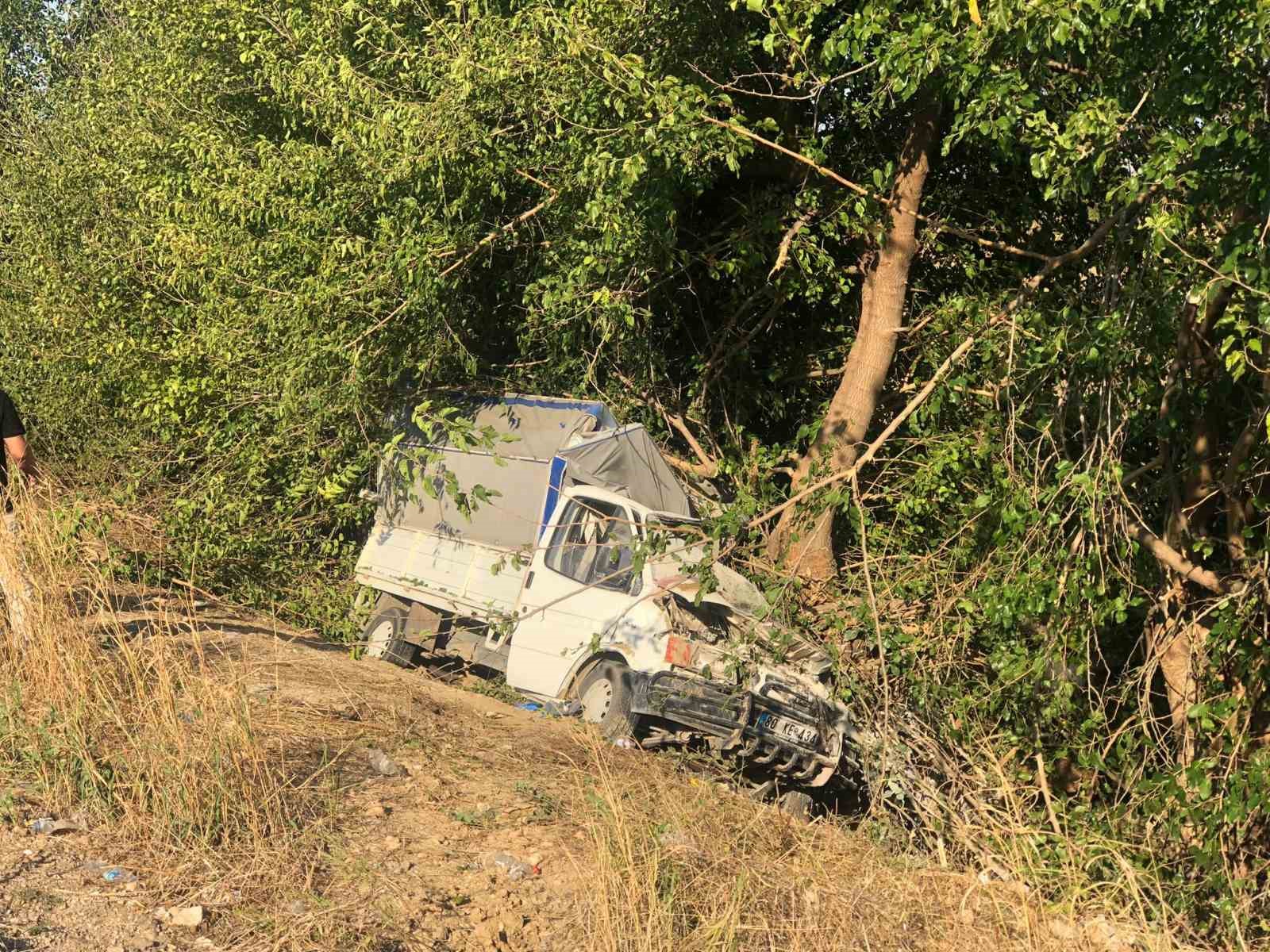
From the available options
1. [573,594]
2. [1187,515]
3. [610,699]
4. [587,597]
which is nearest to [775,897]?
[1187,515]

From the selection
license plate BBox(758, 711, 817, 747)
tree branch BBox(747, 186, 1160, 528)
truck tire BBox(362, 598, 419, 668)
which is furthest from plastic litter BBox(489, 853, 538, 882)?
truck tire BBox(362, 598, 419, 668)

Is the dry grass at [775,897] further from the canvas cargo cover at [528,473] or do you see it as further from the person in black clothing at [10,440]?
the canvas cargo cover at [528,473]

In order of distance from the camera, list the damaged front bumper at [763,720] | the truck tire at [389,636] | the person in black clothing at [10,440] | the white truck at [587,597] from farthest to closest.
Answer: the truck tire at [389,636] → the white truck at [587,597] → the damaged front bumper at [763,720] → the person in black clothing at [10,440]

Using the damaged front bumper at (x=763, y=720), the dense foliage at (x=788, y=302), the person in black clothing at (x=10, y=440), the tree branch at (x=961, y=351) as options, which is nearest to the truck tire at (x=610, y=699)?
the damaged front bumper at (x=763, y=720)

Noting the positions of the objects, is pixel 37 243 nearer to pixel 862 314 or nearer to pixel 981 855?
pixel 862 314

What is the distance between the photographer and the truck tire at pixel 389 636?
11.6 metres

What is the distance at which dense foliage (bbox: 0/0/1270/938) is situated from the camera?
6609 mm

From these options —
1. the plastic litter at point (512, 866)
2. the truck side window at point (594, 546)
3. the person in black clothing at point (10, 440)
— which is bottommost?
the plastic litter at point (512, 866)

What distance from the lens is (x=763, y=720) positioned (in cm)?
797

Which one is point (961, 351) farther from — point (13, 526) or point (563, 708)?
point (13, 526)

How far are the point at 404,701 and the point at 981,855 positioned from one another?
3.62 meters

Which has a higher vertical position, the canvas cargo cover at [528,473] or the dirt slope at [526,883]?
the canvas cargo cover at [528,473]

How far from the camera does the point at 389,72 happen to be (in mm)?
11742

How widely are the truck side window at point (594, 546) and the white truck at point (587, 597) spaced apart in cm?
2
